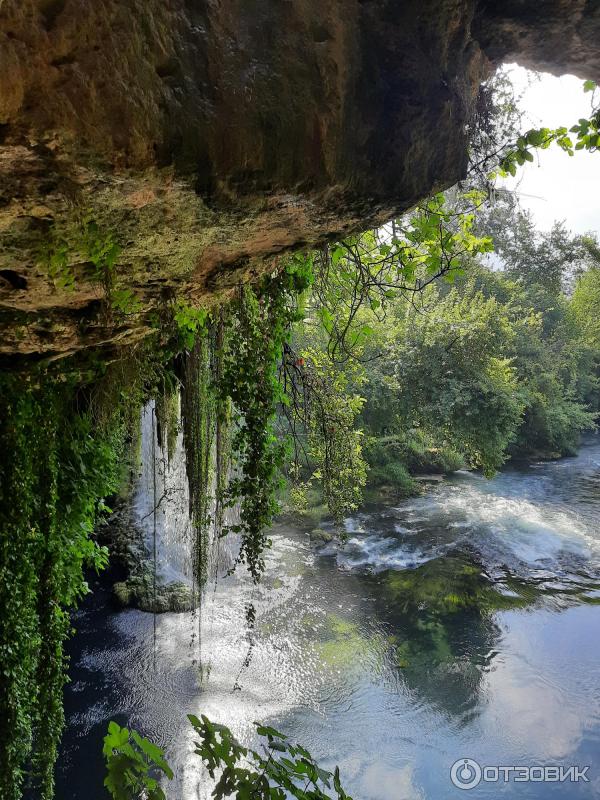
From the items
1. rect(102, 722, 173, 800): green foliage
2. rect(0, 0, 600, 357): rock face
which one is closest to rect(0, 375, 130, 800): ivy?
rect(0, 0, 600, 357): rock face

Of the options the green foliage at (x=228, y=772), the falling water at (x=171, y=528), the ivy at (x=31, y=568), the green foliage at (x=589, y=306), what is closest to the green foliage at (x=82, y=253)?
the ivy at (x=31, y=568)

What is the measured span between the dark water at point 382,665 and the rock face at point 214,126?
5.29m

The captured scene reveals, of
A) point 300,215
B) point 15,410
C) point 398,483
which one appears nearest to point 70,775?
point 15,410

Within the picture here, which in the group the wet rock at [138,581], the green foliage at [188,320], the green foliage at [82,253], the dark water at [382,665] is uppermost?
the green foliage at [82,253]

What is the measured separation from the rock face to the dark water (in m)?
5.29

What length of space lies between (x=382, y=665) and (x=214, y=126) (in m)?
7.45

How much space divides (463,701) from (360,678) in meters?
1.37

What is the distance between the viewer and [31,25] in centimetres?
144

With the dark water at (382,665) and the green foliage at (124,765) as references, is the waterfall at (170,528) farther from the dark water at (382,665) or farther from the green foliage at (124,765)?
the green foliage at (124,765)

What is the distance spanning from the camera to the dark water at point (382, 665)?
574cm

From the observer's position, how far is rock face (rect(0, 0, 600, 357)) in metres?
1.56

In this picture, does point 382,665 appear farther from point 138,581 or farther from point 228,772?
point 228,772

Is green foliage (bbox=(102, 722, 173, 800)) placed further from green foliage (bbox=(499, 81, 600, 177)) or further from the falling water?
the falling water

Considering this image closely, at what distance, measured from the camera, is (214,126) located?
6.04ft
